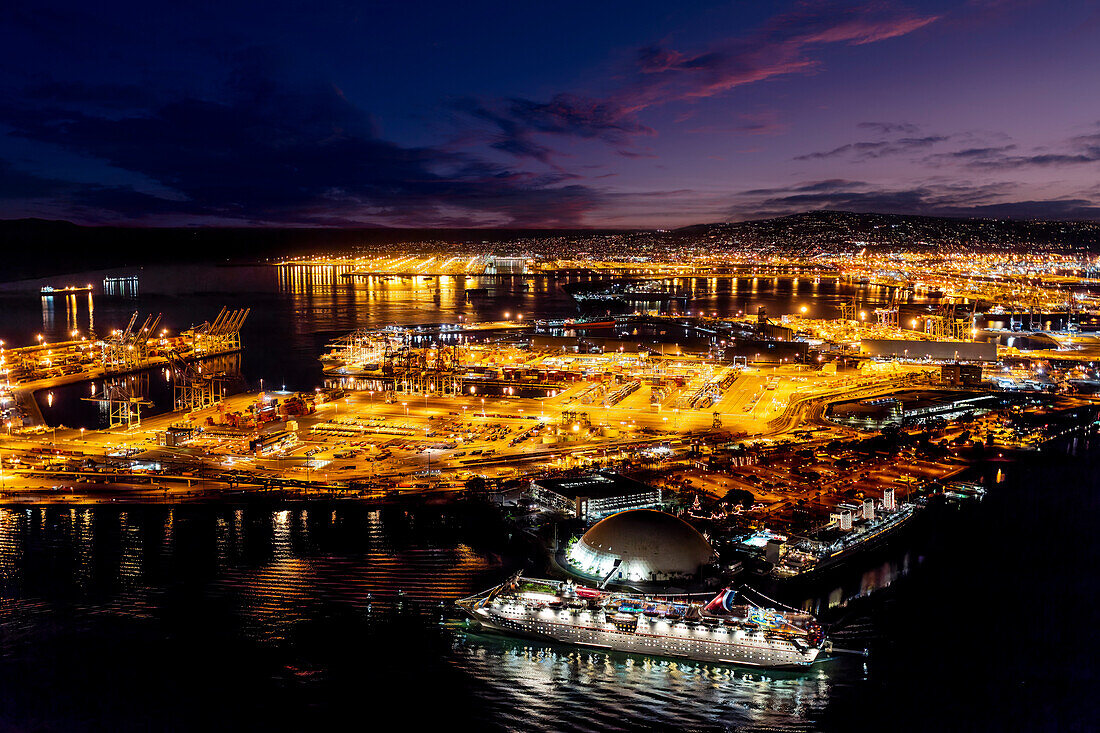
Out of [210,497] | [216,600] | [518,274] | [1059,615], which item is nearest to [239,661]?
[216,600]

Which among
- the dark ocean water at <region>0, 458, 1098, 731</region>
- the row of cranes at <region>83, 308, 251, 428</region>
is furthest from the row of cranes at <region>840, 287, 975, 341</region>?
the row of cranes at <region>83, 308, 251, 428</region>

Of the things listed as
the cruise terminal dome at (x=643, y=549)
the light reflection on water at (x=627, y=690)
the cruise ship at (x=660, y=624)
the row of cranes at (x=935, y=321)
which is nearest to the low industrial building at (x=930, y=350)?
the row of cranes at (x=935, y=321)

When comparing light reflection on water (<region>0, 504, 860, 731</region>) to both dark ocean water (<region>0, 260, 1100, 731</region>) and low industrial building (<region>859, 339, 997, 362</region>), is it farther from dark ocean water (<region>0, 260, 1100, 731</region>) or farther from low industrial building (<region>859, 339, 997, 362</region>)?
low industrial building (<region>859, 339, 997, 362</region>)

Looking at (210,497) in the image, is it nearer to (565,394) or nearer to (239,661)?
(239,661)

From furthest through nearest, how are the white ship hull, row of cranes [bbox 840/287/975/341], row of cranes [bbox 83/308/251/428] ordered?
row of cranes [bbox 840/287/975/341] → row of cranes [bbox 83/308/251/428] → the white ship hull

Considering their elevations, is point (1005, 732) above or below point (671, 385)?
A: below

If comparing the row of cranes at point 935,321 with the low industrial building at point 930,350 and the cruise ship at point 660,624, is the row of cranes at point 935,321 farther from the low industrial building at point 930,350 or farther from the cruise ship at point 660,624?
the cruise ship at point 660,624
